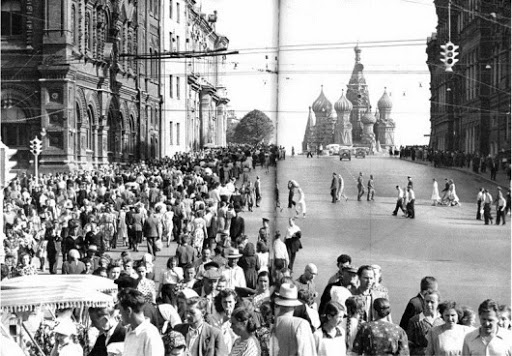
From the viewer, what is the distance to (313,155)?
14.9 metres

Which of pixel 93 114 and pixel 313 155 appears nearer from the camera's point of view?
pixel 313 155

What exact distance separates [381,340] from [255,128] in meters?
25.8

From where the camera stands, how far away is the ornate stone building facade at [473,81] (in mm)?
15078

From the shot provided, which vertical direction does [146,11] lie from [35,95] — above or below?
above

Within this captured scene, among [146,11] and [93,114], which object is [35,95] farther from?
[146,11]

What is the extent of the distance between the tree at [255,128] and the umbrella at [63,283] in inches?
704

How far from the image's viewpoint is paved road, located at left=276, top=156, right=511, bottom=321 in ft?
50.2

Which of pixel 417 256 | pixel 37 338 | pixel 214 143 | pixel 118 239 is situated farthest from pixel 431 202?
pixel 214 143

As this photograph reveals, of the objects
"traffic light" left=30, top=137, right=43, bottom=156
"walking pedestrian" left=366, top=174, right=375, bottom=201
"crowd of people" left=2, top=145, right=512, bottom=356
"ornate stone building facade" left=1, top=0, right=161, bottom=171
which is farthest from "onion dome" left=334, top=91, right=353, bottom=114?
"ornate stone building facade" left=1, top=0, right=161, bottom=171

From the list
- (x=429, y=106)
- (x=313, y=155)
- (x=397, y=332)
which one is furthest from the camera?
(x=429, y=106)

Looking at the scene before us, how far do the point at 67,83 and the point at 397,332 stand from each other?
2836cm

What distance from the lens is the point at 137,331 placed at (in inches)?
301

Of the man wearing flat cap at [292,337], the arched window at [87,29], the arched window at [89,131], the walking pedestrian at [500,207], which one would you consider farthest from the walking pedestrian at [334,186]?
the arched window at [87,29]

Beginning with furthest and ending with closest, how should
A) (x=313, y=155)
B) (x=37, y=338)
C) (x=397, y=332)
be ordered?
1. (x=313, y=155)
2. (x=37, y=338)
3. (x=397, y=332)
